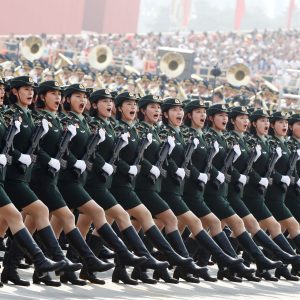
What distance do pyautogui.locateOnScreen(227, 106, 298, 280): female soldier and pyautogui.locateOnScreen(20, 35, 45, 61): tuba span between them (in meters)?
23.1

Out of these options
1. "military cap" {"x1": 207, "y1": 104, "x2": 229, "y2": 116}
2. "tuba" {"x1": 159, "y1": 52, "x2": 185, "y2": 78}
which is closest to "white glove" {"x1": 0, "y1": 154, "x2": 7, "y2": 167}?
"military cap" {"x1": 207, "y1": 104, "x2": 229, "y2": 116}

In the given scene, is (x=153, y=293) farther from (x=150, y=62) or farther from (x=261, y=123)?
(x=150, y=62)

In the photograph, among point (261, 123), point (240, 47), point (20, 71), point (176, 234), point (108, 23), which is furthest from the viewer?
point (108, 23)

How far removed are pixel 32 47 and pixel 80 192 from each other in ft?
85.3

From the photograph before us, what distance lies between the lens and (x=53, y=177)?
12.5 metres

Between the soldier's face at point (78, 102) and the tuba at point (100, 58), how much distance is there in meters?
26.3

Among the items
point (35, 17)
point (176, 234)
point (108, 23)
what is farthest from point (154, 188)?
point (108, 23)

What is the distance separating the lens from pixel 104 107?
535 inches

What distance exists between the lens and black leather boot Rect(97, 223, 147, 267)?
510 inches

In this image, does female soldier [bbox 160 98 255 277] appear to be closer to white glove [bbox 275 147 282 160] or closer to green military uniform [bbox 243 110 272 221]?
green military uniform [bbox 243 110 272 221]

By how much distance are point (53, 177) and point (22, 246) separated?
0.81 meters

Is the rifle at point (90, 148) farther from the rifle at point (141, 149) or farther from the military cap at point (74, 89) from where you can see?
the rifle at point (141, 149)

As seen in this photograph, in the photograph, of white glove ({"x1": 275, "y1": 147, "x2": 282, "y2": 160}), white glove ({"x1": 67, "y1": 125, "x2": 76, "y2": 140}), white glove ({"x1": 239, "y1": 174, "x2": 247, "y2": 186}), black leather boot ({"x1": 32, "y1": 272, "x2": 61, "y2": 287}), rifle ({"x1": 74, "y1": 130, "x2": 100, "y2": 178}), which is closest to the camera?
black leather boot ({"x1": 32, "y1": 272, "x2": 61, "y2": 287})

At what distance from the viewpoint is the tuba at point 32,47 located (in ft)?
125
